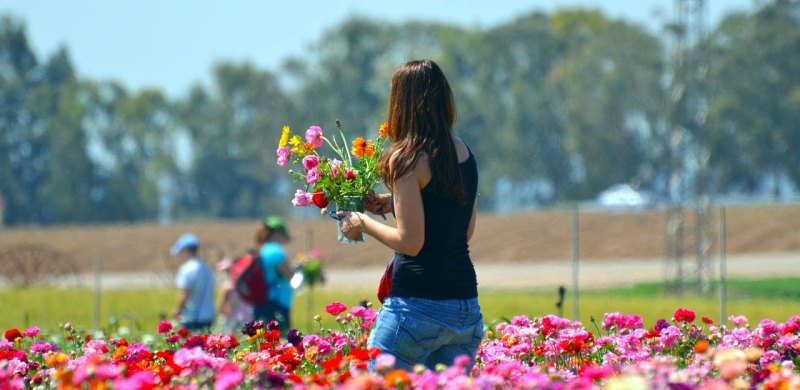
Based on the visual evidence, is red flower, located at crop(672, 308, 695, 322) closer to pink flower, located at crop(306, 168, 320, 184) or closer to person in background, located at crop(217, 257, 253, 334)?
pink flower, located at crop(306, 168, 320, 184)

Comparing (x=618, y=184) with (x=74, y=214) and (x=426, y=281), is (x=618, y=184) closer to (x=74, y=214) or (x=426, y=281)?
(x=74, y=214)

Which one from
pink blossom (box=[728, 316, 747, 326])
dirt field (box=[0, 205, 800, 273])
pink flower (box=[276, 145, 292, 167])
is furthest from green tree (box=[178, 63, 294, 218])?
pink flower (box=[276, 145, 292, 167])

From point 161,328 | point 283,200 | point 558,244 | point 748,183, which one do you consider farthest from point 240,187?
point 161,328

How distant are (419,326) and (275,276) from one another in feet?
19.7

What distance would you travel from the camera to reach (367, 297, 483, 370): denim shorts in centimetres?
455

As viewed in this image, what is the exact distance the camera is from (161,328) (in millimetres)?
7137

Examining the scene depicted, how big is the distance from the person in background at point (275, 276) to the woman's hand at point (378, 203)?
5.40 m

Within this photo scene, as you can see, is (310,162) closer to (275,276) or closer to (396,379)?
(396,379)

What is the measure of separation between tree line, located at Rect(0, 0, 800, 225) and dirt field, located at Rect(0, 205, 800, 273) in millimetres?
14314

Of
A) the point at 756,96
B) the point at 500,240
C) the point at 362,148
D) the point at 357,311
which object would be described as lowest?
the point at 500,240

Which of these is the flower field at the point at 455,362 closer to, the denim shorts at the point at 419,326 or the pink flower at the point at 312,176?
the denim shorts at the point at 419,326

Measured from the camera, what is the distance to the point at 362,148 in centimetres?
519

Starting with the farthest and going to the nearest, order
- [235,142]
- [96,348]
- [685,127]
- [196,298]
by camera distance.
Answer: [235,142] → [685,127] → [196,298] → [96,348]

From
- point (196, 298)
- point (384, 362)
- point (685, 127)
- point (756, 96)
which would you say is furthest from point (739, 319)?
point (756, 96)
